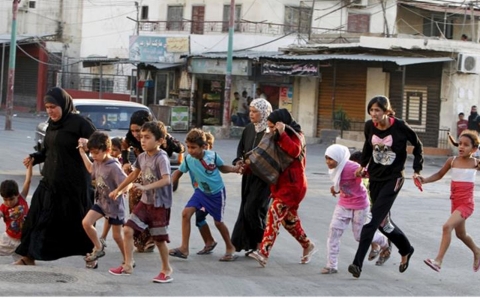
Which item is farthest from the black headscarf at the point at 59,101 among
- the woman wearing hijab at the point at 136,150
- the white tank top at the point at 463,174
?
the white tank top at the point at 463,174

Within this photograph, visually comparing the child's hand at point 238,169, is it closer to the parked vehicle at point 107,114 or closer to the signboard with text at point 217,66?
the parked vehicle at point 107,114

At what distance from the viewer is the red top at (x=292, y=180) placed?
9.80 m

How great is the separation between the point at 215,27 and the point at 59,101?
130 feet

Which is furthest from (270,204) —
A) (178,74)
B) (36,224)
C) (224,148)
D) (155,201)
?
(178,74)

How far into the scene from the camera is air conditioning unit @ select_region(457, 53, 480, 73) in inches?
1368

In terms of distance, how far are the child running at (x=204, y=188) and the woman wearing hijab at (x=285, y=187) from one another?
497 mm

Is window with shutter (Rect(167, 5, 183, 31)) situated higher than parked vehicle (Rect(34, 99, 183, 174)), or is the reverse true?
window with shutter (Rect(167, 5, 183, 31))

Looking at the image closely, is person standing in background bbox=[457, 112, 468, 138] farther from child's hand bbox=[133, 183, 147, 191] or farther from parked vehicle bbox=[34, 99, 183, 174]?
child's hand bbox=[133, 183, 147, 191]

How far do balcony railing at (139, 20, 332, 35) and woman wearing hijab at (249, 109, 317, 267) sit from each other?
1443 inches

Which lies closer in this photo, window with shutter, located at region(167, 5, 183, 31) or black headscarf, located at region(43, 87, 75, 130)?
black headscarf, located at region(43, 87, 75, 130)

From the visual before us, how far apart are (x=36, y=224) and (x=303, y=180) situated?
2683 millimetres

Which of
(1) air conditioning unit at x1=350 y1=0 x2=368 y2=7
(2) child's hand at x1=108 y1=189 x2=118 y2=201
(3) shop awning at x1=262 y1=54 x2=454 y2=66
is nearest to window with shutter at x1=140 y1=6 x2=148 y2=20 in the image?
(1) air conditioning unit at x1=350 y1=0 x2=368 y2=7

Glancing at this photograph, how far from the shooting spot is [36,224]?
→ 9094 millimetres

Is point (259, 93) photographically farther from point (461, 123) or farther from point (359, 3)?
point (461, 123)
